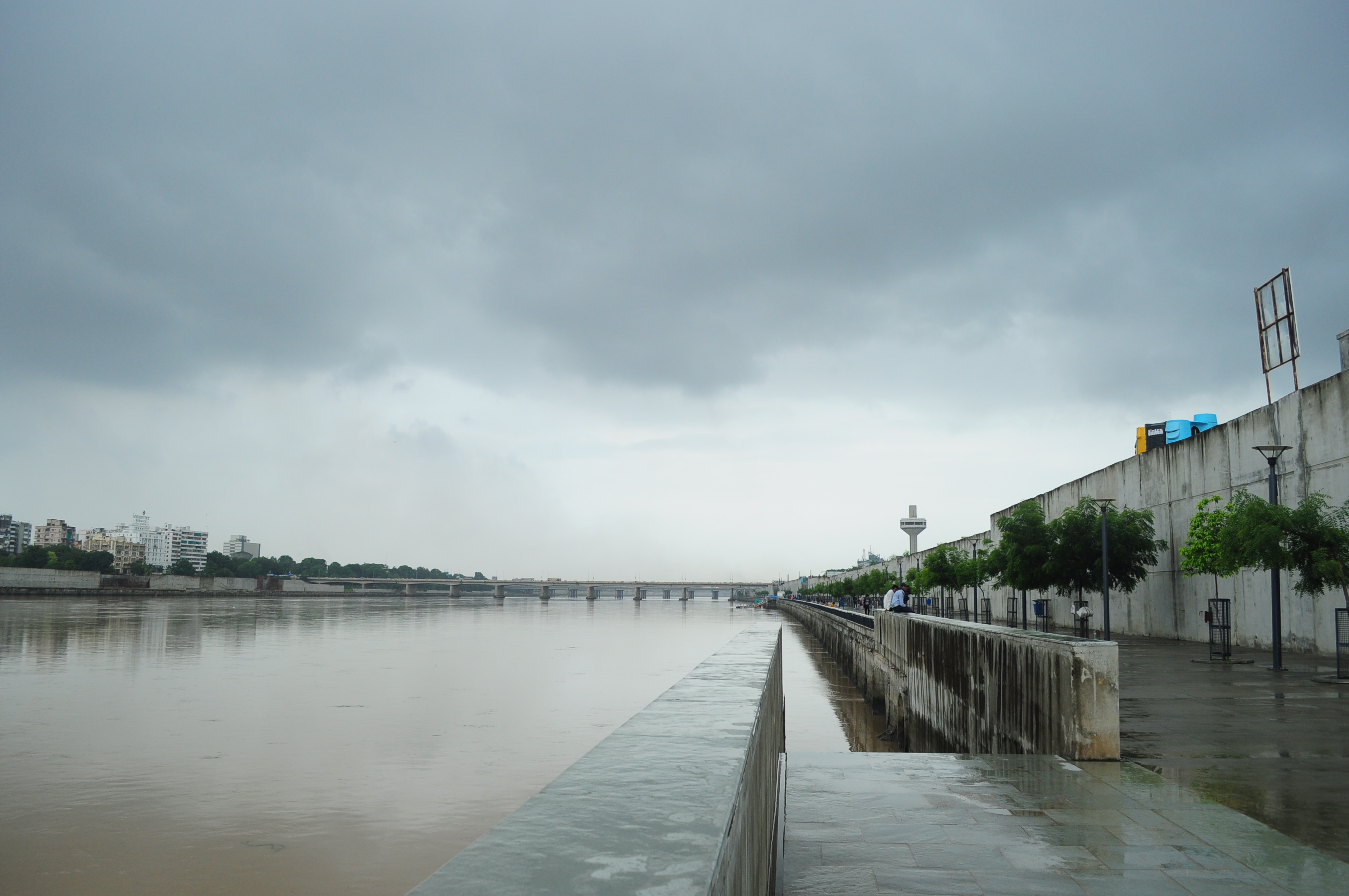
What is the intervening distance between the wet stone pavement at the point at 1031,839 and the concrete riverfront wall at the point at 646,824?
1503 mm

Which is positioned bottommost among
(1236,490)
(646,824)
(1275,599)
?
(1275,599)

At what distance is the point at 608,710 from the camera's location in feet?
84.9

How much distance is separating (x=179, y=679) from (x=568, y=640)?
30801mm

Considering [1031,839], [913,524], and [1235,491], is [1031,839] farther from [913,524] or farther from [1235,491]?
[913,524]

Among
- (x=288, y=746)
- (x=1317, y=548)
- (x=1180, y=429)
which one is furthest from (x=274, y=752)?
(x=1180, y=429)

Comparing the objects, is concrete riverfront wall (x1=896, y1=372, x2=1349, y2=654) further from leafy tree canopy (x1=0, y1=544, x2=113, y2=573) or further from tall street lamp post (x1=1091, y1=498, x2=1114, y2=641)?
leafy tree canopy (x1=0, y1=544, x2=113, y2=573)

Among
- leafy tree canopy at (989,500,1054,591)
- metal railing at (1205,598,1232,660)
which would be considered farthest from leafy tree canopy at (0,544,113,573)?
metal railing at (1205,598,1232,660)

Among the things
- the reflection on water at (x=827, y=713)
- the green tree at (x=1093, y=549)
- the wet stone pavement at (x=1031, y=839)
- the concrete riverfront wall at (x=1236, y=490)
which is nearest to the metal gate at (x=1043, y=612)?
the concrete riverfront wall at (x=1236, y=490)

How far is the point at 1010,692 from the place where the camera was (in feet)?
40.6

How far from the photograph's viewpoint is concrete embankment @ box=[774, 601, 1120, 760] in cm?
951

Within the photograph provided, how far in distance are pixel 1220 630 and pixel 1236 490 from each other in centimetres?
670

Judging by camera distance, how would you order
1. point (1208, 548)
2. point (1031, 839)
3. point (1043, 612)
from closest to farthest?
1. point (1031, 839)
2. point (1208, 548)
3. point (1043, 612)

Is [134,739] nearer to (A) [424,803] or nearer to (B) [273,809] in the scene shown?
(B) [273,809]

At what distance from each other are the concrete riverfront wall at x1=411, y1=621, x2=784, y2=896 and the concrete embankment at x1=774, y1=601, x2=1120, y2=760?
230 inches
